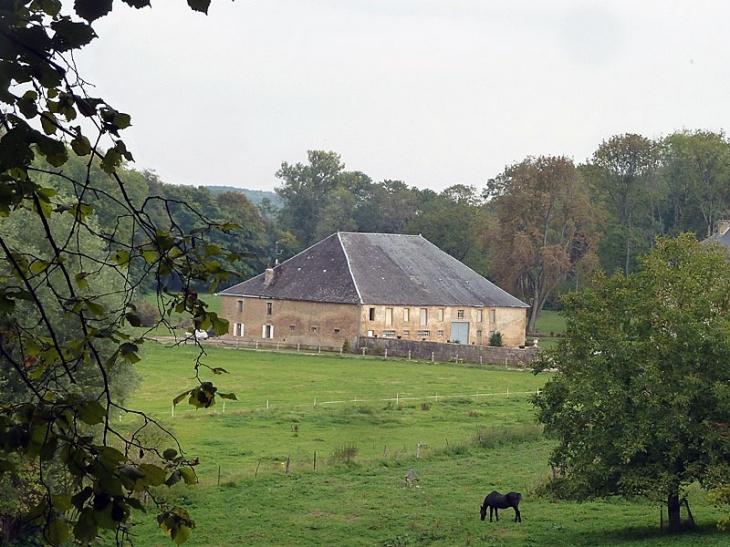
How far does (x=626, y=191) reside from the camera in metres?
81.9

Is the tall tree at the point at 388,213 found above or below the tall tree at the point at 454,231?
above

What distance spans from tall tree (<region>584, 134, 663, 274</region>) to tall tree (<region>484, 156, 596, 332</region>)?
5537mm

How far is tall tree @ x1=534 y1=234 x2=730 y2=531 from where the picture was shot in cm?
2012

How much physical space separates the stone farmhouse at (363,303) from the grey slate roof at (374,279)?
63 millimetres

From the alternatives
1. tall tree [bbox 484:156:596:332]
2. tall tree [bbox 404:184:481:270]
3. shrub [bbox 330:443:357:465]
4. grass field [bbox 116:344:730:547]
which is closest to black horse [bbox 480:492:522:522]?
grass field [bbox 116:344:730:547]

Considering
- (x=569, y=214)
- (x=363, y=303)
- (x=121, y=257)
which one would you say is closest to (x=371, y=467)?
(x=121, y=257)

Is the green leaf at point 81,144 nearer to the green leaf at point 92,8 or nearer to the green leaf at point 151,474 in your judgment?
the green leaf at point 92,8

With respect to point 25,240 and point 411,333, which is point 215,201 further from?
point 25,240

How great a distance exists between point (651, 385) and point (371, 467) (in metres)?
10.7

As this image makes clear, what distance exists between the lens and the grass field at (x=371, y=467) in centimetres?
2194

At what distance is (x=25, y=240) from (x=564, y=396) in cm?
1380

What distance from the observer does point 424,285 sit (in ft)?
214

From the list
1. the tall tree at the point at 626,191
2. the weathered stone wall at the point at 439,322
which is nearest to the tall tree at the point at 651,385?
the weathered stone wall at the point at 439,322

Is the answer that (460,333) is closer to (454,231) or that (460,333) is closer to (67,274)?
(454,231)
